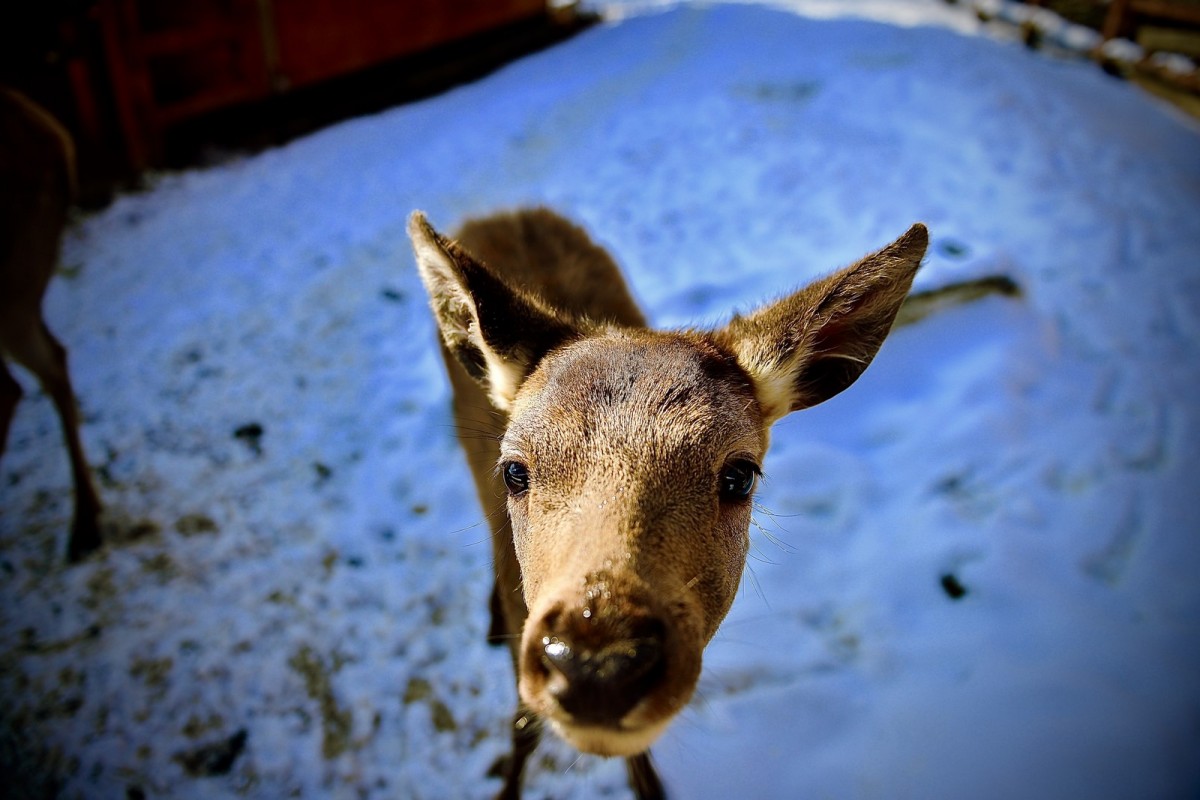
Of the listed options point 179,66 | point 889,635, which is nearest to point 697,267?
point 889,635

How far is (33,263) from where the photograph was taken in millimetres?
4062

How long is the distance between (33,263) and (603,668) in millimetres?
4233

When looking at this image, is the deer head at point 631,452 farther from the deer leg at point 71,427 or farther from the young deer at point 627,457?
the deer leg at point 71,427

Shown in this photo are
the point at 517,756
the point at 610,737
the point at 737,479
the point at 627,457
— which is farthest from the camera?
the point at 517,756

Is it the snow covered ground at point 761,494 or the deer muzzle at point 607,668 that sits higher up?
the deer muzzle at point 607,668

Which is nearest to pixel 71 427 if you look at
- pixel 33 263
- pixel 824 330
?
pixel 33 263

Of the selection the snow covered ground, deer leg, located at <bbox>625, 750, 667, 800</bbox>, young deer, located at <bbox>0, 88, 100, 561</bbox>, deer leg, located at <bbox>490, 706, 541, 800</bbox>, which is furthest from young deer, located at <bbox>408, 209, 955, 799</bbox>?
young deer, located at <bbox>0, 88, 100, 561</bbox>

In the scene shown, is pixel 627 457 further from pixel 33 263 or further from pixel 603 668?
pixel 33 263

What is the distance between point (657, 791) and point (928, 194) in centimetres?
551

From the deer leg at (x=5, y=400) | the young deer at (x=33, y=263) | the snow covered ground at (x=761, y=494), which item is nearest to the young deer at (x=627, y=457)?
the snow covered ground at (x=761, y=494)

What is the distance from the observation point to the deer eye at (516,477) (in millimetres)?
2277

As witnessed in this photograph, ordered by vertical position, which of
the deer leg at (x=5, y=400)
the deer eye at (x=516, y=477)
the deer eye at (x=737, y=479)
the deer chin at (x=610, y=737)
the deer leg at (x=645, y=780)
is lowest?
the deer leg at (x=645, y=780)

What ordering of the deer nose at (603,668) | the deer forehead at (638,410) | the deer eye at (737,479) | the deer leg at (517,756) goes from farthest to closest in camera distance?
the deer leg at (517,756), the deer eye at (737,479), the deer forehead at (638,410), the deer nose at (603,668)

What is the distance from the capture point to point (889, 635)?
3562 mm
